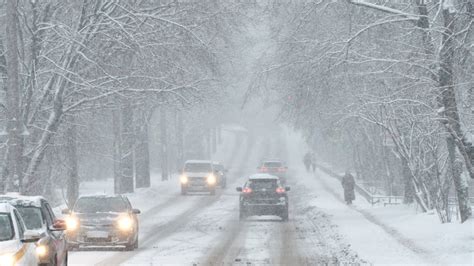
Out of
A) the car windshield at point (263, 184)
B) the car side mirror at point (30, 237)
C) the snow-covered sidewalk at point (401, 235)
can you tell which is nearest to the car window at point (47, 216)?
the car side mirror at point (30, 237)

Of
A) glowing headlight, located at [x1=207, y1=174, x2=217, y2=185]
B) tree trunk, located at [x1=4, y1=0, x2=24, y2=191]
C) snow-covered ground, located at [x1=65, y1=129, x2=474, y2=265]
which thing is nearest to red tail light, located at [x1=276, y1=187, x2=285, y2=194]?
snow-covered ground, located at [x1=65, y1=129, x2=474, y2=265]

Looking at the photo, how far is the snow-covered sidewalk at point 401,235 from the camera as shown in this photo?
20.1 meters

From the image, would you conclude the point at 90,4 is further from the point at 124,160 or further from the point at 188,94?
the point at 124,160

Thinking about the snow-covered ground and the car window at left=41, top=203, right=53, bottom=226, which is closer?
the car window at left=41, top=203, right=53, bottom=226

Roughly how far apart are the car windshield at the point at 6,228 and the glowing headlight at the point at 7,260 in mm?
699

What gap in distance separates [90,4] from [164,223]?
8222 mm

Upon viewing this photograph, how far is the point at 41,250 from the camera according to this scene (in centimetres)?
1422

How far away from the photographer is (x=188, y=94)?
3225cm

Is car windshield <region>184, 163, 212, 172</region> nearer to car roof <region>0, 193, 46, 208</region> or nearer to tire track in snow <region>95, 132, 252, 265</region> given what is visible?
tire track in snow <region>95, 132, 252, 265</region>

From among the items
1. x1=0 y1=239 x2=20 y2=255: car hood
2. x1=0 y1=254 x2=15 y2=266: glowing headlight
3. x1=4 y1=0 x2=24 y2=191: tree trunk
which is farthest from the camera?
x1=4 y1=0 x2=24 y2=191: tree trunk

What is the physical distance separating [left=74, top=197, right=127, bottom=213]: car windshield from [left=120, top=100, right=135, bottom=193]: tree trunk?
78.6 ft

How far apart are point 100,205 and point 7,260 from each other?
12.6 metres

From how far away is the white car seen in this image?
1234 centimetres

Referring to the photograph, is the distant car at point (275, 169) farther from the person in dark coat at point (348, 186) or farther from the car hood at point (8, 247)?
the car hood at point (8, 247)
